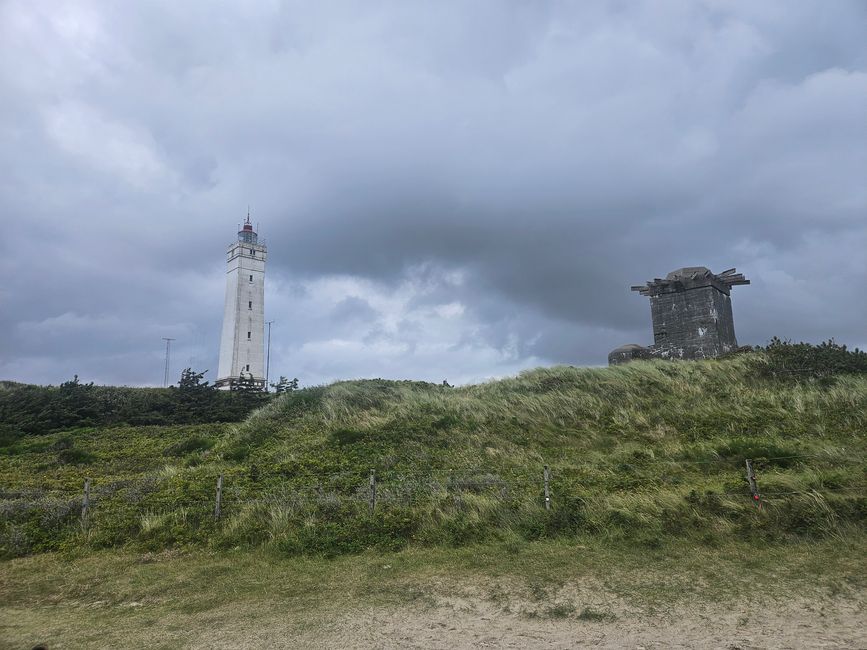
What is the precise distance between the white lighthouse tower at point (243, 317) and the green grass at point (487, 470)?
28.9 m

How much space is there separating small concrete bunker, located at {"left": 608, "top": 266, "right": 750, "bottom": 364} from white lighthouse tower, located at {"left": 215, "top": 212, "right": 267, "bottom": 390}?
36.6m

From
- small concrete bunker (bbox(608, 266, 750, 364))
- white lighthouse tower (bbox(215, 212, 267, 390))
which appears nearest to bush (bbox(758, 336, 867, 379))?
small concrete bunker (bbox(608, 266, 750, 364))

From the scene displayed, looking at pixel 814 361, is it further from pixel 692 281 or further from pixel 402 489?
pixel 402 489

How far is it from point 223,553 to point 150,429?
1747cm

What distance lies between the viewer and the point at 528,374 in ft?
86.5

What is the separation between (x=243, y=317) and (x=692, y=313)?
40.6 metres

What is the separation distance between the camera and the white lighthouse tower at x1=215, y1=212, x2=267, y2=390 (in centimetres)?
5244

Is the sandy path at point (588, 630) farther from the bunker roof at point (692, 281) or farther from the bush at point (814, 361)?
the bunker roof at point (692, 281)

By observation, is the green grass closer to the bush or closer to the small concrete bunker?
the bush

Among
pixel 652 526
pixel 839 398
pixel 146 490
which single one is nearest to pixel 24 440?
pixel 146 490

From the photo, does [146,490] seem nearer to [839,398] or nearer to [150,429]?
[150,429]

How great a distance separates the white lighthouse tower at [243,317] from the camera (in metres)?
52.4

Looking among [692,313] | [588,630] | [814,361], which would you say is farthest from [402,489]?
[692,313]

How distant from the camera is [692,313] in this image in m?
26.8
